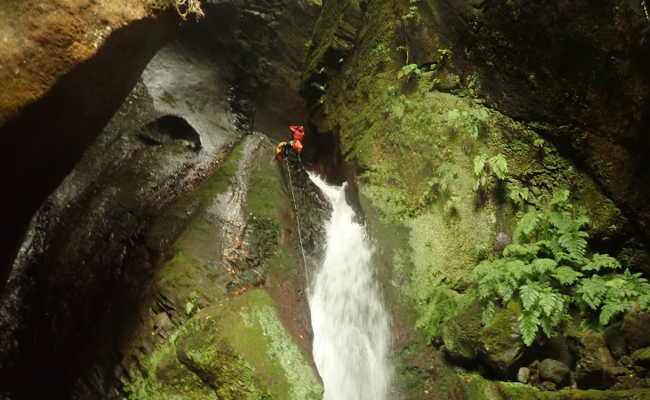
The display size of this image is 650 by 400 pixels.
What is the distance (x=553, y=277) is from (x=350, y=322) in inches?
124

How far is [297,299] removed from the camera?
6.04 metres

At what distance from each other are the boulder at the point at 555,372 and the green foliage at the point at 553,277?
40cm

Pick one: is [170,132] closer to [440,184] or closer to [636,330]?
[440,184]

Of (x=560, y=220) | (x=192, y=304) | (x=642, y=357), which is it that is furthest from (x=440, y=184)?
(x=192, y=304)

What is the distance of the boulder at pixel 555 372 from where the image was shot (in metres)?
4.98

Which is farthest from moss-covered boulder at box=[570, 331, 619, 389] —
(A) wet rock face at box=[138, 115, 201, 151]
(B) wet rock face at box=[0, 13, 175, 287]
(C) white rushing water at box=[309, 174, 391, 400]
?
(A) wet rock face at box=[138, 115, 201, 151]

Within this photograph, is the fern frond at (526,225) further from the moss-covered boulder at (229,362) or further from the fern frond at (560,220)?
the moss-covered boulder at (229,362)

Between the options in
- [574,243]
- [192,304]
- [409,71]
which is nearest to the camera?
[192,304]

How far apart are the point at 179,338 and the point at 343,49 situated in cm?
780

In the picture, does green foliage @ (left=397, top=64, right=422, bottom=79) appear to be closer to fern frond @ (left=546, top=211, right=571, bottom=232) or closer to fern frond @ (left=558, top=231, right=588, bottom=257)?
fern frond @ (left=546, top=211, right=571, bottom=232)

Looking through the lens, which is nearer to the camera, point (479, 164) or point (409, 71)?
point (479, 164)

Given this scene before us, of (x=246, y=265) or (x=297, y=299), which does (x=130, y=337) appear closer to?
(x=246, y=265)

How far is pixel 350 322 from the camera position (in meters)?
6.65

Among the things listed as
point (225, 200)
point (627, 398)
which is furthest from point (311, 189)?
point (627, 398)
